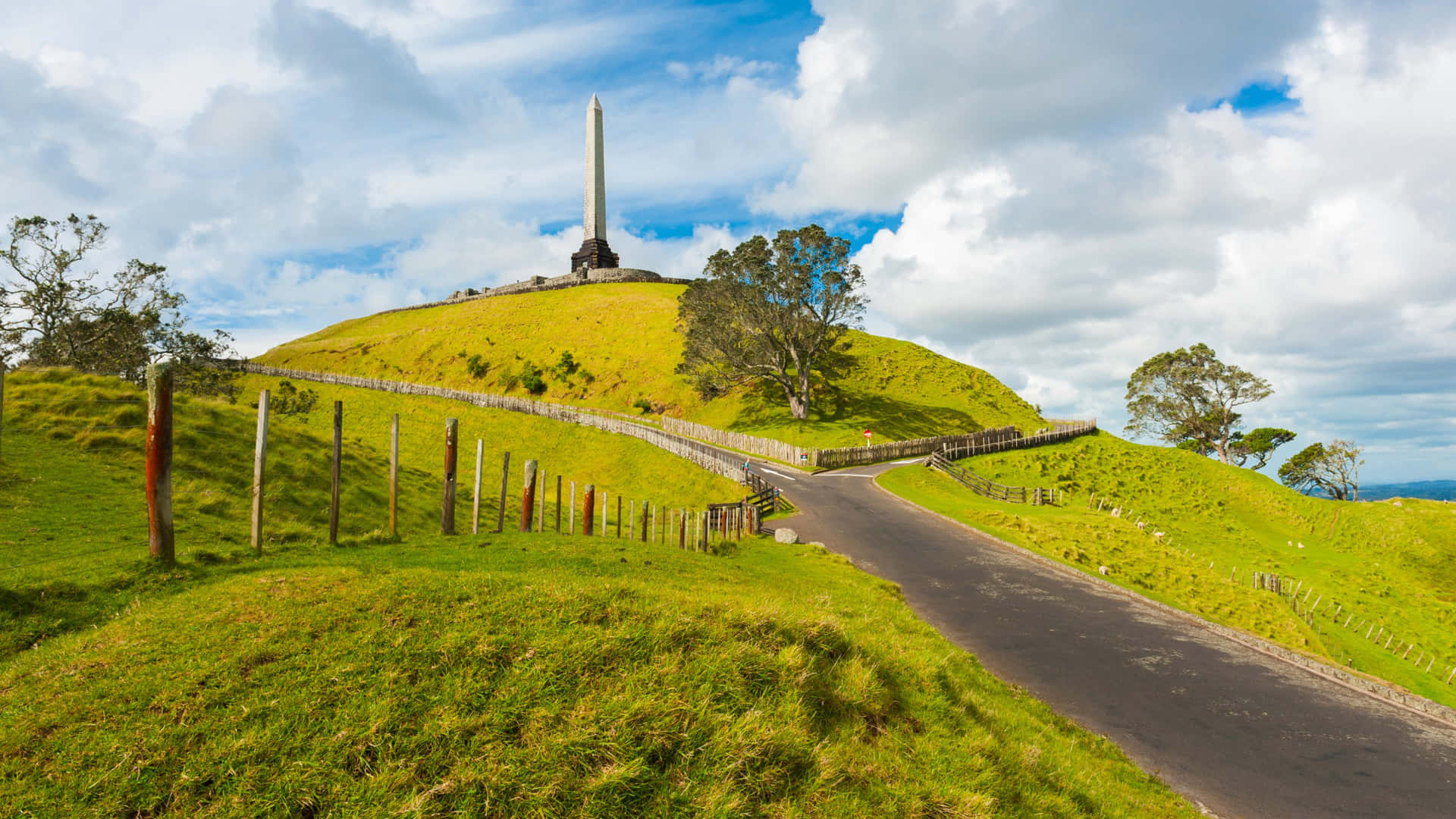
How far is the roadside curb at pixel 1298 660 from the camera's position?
44.1 ft

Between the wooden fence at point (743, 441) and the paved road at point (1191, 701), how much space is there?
22.9 m

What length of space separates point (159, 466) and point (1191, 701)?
1918cm

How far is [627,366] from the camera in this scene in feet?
257

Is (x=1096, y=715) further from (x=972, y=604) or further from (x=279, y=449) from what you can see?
(x=279, y=449)

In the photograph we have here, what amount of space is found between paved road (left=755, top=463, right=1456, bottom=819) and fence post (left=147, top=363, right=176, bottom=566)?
15.4m

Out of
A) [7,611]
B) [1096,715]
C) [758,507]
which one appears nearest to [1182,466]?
[758,507]

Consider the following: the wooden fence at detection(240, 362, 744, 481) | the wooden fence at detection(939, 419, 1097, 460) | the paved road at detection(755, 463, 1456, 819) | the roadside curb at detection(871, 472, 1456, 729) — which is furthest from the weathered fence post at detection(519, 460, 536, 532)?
the wooden fence at detection(939, 419, 1097, 460)

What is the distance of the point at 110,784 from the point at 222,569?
227 inches

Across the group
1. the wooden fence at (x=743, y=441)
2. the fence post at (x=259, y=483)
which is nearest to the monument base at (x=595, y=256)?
the wooden fence at (x=743, y=441)

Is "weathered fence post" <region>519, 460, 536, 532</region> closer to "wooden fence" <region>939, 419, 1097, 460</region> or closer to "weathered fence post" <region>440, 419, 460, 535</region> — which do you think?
"weathered fence post" <region>440, 419, 460, 535</region>

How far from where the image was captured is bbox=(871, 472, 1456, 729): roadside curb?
13445mm

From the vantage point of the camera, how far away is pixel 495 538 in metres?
14.0

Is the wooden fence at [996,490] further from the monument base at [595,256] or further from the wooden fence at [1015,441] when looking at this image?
the monument base at [595,256]

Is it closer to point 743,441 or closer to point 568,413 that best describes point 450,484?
point 743,441
